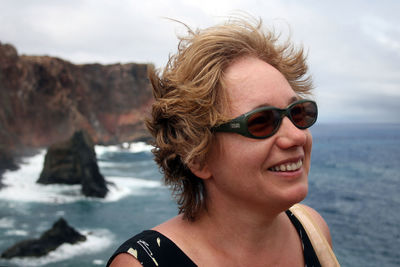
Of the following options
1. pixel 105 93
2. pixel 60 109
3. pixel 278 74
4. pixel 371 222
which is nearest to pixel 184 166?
pixel 278 74

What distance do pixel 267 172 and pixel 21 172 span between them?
161ft

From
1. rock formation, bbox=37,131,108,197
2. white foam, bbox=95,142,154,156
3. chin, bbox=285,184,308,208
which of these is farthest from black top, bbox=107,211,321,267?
white foam, bbox=95,142,154,156

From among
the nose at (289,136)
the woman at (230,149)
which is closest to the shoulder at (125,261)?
the woman at (230,149)

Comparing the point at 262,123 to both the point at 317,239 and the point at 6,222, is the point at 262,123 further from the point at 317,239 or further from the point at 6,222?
the point at 6,222

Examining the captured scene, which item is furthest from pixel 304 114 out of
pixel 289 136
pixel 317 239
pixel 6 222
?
pixel 6 222

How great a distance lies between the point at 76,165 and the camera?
35531 millimetres

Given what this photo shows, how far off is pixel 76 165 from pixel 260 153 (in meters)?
36.0

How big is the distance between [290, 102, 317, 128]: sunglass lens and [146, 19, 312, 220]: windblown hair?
10.8 inches

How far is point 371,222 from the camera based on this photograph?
156 ft

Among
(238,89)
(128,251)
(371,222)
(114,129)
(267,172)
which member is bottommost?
(114,129)

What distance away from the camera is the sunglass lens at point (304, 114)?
181 cm

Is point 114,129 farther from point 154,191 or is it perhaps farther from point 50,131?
point 154,191

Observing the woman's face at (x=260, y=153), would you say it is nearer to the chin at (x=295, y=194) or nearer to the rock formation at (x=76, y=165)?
the chin at (x=295, y=194)

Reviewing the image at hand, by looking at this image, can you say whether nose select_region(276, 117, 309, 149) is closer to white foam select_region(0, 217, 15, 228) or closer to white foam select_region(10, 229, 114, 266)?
white foam select_region(10, 229, 114, 266)
